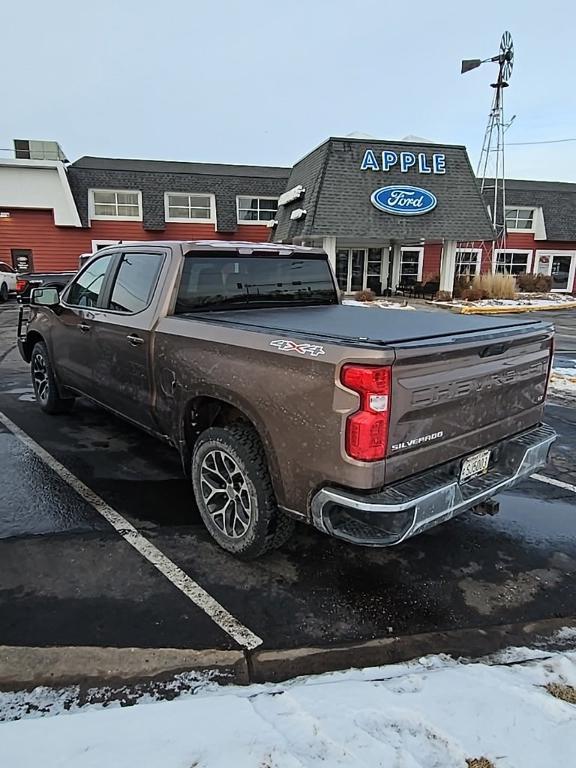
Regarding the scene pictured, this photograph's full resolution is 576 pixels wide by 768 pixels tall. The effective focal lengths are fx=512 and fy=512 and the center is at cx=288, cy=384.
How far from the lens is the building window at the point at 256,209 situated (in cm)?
2683

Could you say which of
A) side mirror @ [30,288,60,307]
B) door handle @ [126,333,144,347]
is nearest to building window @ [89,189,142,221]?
side mirror @ [30,288,60,307]

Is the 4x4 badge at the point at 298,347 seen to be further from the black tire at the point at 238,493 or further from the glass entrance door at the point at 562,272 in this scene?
the glass entrance door at the point at 562,272

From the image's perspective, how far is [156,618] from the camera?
A: 2.72m

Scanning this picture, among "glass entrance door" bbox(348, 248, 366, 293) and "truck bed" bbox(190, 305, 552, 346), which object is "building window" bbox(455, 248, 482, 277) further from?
"truck bed" bbox(190, 305, 552, 346)

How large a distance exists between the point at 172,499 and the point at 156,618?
144 cm

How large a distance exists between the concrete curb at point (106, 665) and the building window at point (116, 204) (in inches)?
1011

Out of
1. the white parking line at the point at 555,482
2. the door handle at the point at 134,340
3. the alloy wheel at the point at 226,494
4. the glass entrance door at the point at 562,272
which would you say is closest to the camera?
the alloy wheel at the point at 226,494

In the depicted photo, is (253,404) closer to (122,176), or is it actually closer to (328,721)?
(328,721)

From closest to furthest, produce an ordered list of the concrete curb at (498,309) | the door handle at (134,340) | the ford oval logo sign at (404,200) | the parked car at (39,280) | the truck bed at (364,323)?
the truck bed at (364,323)
the door handle at (134,340)
the concrete curb at (498,309)
the parked car at (39,280)
the ford oval logo sign at (404,200)

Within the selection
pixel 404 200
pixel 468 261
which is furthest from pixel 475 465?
pixel 468 261

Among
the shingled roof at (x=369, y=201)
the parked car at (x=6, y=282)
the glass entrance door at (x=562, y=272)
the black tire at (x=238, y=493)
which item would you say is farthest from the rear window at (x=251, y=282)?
the glass entrance door at (x=562, y=272)

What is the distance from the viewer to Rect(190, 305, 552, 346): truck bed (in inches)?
109

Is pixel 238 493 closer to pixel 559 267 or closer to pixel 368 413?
pixel 368 413

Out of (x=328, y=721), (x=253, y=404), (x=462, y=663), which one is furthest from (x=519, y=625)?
(x=253, y=404)
